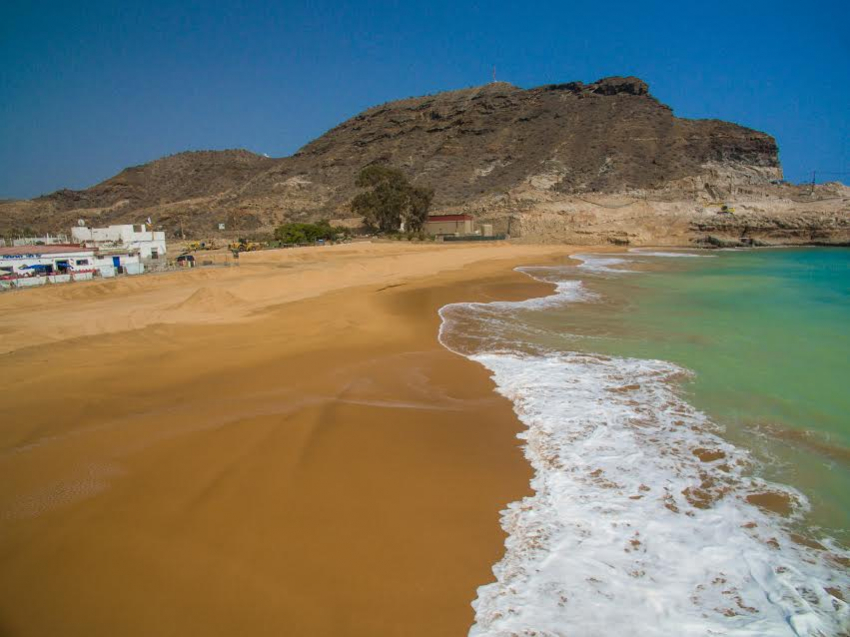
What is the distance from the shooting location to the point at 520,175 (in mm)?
72938

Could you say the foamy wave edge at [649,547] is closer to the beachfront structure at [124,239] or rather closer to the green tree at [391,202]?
the beachfront structure at [124,239]

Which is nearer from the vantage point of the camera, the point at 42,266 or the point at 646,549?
the point at 646,549

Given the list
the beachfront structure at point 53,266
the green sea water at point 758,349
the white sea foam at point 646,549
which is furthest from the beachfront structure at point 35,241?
the white sea foam at point 646,549

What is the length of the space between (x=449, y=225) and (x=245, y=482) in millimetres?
48627

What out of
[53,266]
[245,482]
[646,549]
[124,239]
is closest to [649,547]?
[646,549]

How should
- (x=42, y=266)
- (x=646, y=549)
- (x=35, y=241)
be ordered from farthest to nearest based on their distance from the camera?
(x=35, y=241), (x=42, y=266), (x=646, y=549)

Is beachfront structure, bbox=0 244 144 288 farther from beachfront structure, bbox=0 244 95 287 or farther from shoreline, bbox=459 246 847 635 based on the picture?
shoreline, bbox=459 246 847 635

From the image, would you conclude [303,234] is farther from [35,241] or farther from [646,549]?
[646,549]

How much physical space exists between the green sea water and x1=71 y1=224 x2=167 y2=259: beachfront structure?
28.5 m

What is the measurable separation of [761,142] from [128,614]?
91797 mm

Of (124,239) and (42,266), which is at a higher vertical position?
(124,239)

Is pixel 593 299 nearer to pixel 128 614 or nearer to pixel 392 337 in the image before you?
pixel 392 337

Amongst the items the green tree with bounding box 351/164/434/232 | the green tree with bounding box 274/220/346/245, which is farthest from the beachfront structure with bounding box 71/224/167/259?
the green tree with bounding box 351/164/434/232

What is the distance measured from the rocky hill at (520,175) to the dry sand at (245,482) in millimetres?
45852
